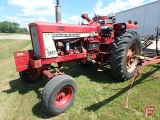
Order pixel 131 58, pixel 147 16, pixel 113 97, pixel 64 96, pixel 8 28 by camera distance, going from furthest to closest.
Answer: pixel 8 28 < pixel 147 16 < pixel 131 58 < pixel 113 97 < pixel 64 96

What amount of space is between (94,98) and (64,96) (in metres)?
0.75

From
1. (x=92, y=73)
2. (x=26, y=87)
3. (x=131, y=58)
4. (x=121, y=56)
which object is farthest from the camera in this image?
(x=92, y=73)

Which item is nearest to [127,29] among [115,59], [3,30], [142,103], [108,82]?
[115,59]

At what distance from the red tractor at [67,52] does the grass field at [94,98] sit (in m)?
0.29

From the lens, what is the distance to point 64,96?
3.85 meters

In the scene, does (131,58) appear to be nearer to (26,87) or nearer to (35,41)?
(35,41)

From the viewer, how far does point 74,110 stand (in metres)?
3.73

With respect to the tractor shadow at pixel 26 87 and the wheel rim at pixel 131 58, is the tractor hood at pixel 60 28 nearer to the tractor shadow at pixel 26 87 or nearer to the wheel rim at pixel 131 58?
the wheel rim at pixel 131 58

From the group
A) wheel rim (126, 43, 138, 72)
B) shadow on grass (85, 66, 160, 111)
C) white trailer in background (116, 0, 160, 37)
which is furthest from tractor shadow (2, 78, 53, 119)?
white trailer in background (116, 0, 160, 37)

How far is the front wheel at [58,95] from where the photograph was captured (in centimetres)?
339

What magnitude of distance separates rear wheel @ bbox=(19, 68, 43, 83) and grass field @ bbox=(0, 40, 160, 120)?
0.15m

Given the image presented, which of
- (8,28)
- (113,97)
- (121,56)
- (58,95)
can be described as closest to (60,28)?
(58,95)

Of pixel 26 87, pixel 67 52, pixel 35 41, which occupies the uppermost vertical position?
pixel 35 41

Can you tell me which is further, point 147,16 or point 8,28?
point 8,28
